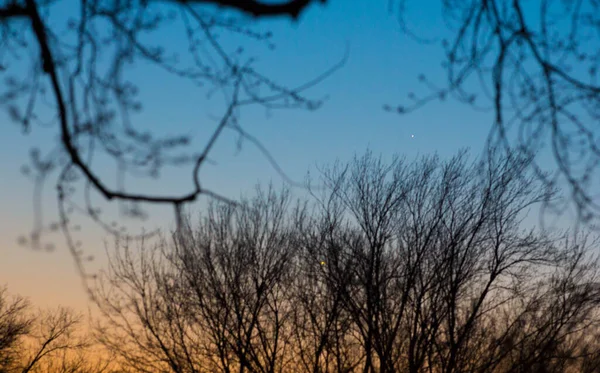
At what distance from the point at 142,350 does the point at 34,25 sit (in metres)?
15.6

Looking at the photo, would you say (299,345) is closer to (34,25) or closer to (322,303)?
(322,303)

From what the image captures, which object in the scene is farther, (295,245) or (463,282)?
(295,245)

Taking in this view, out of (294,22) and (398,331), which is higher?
(398,331)

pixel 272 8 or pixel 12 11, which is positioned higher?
pixel 12 11

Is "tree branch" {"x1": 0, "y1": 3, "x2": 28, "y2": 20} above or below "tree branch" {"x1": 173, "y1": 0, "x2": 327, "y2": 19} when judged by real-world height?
above

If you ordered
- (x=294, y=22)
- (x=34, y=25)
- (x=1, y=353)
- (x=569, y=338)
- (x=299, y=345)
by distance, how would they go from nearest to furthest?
(x=294, y=22)
(x=34, y=25)
(x=299, y=345)
(x=569, y=338)
(x=1, y=353)

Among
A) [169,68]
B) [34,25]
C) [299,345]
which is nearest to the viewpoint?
[34,25]

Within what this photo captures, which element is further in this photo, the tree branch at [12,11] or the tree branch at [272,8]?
the tree branch at [12,11]

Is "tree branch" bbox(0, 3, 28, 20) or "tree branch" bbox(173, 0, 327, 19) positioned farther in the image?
"tree branch" bbox(0, 3, 28, 20)

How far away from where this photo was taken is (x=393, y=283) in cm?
1733

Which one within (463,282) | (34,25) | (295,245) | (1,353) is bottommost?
(34,25)

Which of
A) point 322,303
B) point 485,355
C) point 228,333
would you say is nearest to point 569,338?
point 485,355

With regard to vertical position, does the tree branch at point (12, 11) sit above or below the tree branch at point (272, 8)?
above

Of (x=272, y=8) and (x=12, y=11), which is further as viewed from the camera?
(x=12, y=11)
